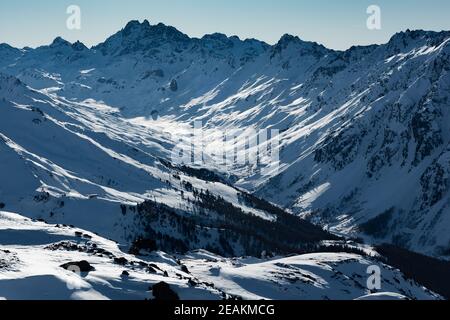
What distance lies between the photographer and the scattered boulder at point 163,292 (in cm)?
12968

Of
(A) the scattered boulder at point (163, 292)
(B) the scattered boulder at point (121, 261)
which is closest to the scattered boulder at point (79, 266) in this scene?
(A) the scattered boulder at point (163, 292)

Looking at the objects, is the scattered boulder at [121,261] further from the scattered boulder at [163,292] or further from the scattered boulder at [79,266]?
the scattered boulder at [163,292]

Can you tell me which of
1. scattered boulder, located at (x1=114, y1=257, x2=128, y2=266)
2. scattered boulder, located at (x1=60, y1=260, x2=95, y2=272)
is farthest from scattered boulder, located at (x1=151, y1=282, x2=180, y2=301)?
scattered boulder, located at (x1=114, y1=257, x2=128, y2=266)

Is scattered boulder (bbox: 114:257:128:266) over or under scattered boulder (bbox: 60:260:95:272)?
under

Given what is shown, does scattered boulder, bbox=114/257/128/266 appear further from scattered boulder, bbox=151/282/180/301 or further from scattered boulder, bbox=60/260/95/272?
scattered boulder, bbox=151/282/180/301

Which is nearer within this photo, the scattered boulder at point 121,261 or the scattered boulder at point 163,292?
the scattered boulder at point 163,292

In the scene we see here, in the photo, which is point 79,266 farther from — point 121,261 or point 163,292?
point 121,261

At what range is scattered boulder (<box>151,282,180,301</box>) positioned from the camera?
425 feet

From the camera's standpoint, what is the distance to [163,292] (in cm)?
13100

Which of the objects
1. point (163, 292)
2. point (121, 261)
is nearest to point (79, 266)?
point (163, 292)
